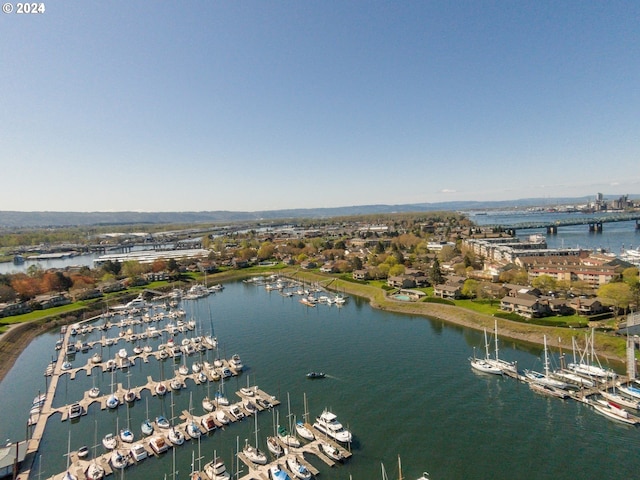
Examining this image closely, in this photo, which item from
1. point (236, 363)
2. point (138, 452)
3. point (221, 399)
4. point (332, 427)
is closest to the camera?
point (138, 452)

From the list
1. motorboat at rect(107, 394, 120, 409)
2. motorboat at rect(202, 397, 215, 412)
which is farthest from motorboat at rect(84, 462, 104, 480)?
motorboat at rect(107, 394, 120, 409)

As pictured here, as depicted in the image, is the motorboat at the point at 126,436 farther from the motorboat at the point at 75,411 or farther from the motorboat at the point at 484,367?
the motorboat at the point at 484,367

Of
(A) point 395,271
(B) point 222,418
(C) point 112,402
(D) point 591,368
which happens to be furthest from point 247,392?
(A) point 395,271

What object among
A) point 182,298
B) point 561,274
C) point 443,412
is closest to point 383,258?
point 561,274

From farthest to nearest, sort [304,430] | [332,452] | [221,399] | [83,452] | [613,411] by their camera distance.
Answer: [221,399], [613,411], [304,430], [83,452], [332,452]

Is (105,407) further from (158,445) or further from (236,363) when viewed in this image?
(236,363)

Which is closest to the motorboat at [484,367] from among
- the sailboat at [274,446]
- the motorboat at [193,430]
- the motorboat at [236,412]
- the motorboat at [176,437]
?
the sailboat at [274,446]
